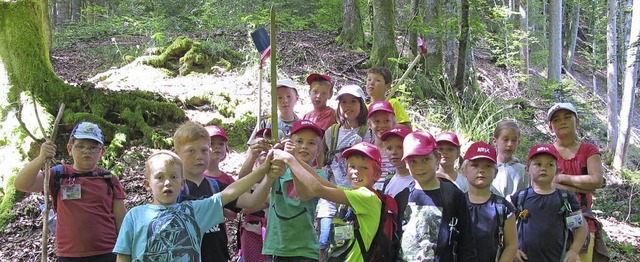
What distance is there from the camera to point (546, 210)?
144 inches

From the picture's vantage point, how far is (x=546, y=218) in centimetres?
366

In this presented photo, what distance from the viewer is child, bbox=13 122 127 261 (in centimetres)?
360

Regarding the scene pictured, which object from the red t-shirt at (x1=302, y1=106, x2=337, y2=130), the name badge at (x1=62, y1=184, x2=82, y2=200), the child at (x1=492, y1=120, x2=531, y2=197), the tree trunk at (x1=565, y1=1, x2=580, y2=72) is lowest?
the name badge at (x1=62, y1=184, x2=82, y2=200)

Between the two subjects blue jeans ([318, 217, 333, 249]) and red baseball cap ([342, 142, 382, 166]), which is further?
blue jeans ([318, 217, 333, 249])

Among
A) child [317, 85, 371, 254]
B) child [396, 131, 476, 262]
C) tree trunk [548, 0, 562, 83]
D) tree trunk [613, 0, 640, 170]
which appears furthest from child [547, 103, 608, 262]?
tree trunk [548, 0, 562, 83]

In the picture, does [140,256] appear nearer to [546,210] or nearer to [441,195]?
[441,195]

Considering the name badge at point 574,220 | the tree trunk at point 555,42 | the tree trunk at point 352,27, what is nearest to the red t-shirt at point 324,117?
the name badge at point 574,220

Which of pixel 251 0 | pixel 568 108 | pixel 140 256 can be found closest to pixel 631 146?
pixel 251 0

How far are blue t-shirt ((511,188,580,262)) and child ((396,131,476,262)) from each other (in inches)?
27.2

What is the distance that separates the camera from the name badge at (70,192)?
363 centimetres

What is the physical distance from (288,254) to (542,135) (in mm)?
8939

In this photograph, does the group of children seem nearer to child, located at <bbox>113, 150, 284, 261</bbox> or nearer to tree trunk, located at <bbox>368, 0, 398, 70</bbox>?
child, located at <bbox>113, 150, 284, 261</bbox>

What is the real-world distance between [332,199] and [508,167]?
78.3 inches

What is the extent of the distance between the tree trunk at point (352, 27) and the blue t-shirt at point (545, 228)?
30.5ft
